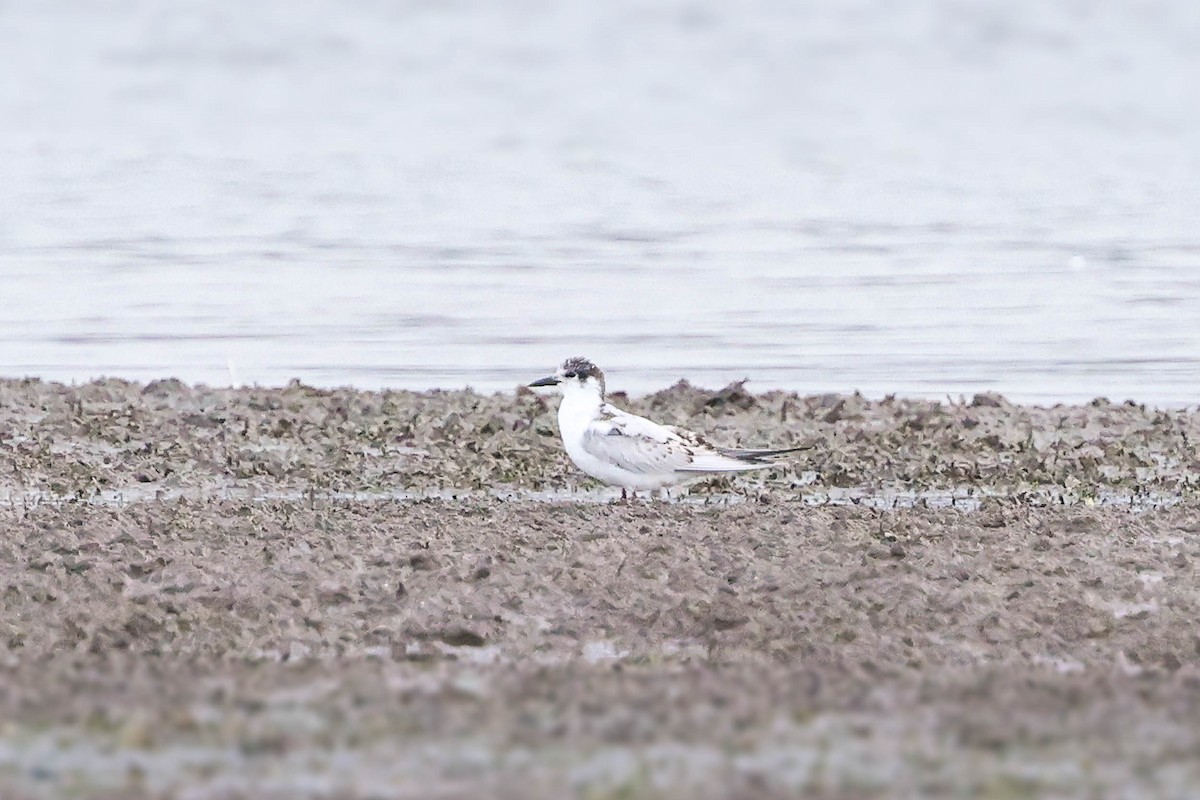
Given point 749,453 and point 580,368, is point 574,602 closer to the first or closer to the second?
point 749,453

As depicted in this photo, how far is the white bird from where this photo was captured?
38.5ft

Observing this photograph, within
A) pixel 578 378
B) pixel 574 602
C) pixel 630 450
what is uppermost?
pixel 578 378

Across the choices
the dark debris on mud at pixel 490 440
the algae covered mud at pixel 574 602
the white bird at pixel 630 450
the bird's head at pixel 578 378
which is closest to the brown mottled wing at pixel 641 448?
the white bird at pixel 630 450

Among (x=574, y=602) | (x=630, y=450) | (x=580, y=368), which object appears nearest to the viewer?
(x=574, y=602)

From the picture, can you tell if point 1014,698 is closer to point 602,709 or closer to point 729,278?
point 602,709

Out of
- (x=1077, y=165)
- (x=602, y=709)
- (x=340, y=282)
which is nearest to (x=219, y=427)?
(x=602, y=709)

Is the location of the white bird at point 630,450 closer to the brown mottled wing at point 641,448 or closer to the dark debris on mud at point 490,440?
the brown mottled wing at point 641,448

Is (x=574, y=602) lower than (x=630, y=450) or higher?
lower

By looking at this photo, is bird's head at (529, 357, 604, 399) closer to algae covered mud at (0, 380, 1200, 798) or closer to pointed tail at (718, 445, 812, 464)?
algae covered mud at (0, 380, 1200, 798)

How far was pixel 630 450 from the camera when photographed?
11.7 metres

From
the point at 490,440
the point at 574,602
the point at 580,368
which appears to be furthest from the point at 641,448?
the point at 574,602

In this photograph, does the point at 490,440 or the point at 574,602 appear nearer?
the point at 574,602

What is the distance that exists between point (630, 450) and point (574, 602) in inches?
102

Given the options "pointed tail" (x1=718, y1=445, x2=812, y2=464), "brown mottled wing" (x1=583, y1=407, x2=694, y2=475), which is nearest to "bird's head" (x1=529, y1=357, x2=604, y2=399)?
"brown mottled wing" (x1=583, y1=407, x2=694, y2=475)
